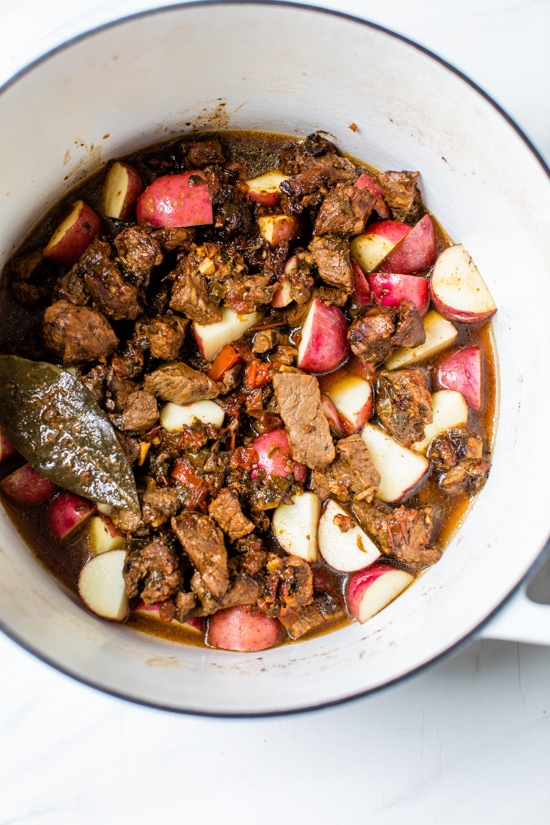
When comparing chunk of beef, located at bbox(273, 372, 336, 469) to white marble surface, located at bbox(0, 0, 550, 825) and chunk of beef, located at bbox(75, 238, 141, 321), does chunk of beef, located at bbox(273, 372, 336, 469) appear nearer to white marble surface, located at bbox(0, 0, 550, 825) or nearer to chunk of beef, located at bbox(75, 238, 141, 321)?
chunk of beef, located at bbox(75, 238, 141, 321)

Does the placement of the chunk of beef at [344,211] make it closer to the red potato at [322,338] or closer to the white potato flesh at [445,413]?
the red potato at [322,338]

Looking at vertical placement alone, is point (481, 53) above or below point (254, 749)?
above

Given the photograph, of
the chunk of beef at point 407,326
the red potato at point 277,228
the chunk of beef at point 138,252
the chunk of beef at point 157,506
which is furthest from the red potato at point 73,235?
the chunk of beef at point 407,326

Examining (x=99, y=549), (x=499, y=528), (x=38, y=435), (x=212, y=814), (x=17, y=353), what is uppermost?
(x=17, y=353)

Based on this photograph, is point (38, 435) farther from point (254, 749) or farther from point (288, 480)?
point (254, 749)

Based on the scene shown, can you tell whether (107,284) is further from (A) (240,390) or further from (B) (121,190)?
(A) (240,390)

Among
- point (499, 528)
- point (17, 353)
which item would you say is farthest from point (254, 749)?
point (17, 353)

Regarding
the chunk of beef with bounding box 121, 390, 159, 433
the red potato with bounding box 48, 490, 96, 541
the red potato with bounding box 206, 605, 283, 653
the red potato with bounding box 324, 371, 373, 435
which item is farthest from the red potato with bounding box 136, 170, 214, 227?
the red potato with bounding box 206, 605, 283, 653
